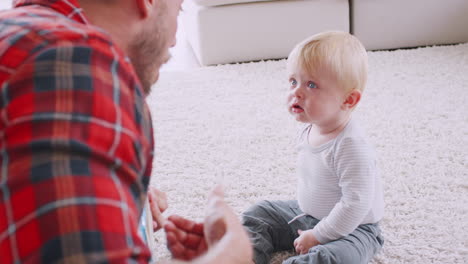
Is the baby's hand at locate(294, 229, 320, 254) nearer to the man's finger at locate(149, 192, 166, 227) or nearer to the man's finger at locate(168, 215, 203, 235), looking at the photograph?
the man's finger at locate(149, 192, 166, 227)

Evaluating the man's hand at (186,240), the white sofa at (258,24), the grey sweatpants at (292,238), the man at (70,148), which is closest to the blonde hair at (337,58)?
the grey sweatpants at (292,238)

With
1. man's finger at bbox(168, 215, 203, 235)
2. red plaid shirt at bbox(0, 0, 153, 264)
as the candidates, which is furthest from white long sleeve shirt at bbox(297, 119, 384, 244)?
red plaid shirt at bbox(0, 0, 153, 264)

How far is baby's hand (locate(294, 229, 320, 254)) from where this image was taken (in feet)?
3.92

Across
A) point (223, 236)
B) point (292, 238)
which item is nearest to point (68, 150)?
point (223, 236)

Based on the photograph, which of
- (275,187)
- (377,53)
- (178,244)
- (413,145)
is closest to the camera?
(178,244)

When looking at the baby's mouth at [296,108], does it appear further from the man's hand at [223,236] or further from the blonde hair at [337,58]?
the man's hand at [223,236]

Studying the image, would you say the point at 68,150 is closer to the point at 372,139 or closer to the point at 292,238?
the point at 292,238

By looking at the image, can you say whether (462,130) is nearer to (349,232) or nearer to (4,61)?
(349,232)

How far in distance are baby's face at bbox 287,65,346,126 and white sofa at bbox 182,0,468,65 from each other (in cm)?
153

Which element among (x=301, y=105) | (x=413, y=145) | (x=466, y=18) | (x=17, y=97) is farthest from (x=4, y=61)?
(x=466, y=18)

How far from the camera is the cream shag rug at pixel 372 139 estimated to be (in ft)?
4.46

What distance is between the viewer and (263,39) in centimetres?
272

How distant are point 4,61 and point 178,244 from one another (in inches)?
14.3

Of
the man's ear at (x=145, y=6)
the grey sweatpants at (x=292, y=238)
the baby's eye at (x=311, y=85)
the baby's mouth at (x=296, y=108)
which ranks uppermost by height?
the man's ear at (x=145, y=6)
